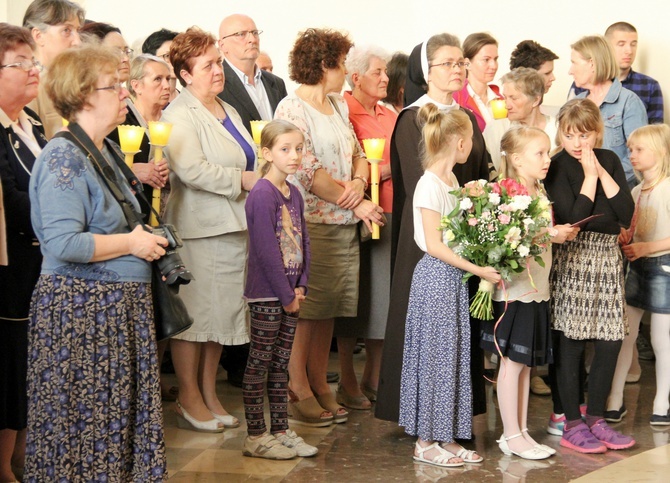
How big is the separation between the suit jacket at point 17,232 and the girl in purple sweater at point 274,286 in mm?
960

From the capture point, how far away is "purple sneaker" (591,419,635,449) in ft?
15.4

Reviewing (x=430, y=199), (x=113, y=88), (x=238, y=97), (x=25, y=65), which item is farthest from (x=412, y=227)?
(x=25, y=65)

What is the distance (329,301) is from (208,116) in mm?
1133

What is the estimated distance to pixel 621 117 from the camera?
647 cm

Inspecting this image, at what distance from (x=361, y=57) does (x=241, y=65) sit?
0.69 metres

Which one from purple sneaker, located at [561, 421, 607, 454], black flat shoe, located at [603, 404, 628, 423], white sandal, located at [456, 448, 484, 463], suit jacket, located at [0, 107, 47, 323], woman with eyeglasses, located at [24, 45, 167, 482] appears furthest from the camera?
black flat shoe, located at [603, 404, 628, 423]

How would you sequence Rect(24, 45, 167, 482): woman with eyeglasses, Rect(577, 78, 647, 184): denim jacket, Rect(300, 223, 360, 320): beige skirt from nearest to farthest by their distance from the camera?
1. Rect(24, 45, 167, 482): woman with eyeglasses
2. Rect(300, 223, 360, 320): beige skirt
3. Rect(577, 78, 647, 184): denim jacket

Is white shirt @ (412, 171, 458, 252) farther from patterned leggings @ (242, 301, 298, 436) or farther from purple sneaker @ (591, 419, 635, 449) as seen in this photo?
purple sneaker @ (591, 419, 635, 449)

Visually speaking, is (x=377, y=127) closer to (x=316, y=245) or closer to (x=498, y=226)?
(x=316, y=245)

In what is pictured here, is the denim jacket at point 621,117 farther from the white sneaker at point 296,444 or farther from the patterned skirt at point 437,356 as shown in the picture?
the white sneaker at point 296,444

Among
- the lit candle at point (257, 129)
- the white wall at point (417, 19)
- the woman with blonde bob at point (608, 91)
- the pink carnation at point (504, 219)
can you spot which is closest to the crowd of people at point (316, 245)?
the lit candle at point (257, 129)

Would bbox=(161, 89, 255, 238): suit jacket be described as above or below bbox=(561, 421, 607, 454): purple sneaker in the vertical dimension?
above

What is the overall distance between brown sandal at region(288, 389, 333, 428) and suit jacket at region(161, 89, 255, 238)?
3.13 feet

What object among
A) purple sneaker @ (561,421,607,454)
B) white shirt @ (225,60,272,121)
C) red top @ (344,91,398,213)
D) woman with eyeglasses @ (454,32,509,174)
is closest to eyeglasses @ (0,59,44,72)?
white shirt @ (225,60,272,121)
